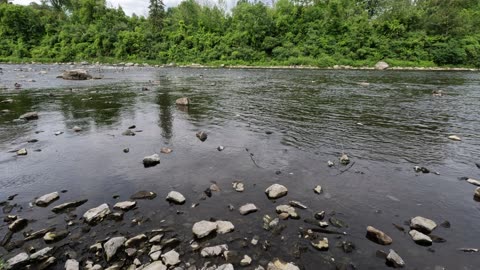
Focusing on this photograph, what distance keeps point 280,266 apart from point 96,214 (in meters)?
3.54

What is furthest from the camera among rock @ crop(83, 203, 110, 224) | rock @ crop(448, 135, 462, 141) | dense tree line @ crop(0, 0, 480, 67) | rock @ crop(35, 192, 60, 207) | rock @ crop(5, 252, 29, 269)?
dense tree line @ crop(0, 0, 480, 67)

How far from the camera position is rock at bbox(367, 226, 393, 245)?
15.3 feet

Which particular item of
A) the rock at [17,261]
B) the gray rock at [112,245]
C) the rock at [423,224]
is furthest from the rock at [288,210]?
the rock at [17,261]

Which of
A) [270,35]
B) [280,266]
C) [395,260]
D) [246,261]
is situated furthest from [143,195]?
[270,35]

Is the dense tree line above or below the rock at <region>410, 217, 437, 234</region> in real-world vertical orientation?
above

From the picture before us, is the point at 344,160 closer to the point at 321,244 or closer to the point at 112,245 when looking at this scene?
the point at 321,244

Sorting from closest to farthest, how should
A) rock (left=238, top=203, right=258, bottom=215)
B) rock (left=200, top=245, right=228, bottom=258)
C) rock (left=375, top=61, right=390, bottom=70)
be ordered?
rock (left=200, top=245, right=228, bottom=258)
rock (left=238, top=203, right=258, bottom=215)
rock (left=375, top=61, right=390, bottom=70)

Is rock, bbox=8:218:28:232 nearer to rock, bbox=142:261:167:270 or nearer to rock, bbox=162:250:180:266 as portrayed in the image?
rock, bbox=142:261:167:270

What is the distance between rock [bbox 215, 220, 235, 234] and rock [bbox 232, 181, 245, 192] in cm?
134

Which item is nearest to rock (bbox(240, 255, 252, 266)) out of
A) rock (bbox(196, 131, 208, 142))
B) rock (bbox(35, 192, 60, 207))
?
rock (bbox(35, 192, 60, 207))

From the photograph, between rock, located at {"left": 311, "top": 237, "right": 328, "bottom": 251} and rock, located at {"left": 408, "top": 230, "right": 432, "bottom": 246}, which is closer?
rock, located at {"left": 311, "top": 237, "right": 328, "bottom": 251}

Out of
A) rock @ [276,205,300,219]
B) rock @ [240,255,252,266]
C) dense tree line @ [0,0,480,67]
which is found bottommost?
rock @ [240,255,252,266]

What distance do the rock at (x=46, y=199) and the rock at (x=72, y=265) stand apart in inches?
85.2

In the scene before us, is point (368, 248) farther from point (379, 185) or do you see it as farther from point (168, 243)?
point (168, 243)
